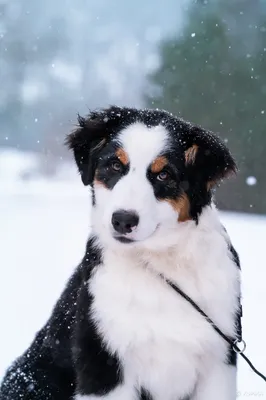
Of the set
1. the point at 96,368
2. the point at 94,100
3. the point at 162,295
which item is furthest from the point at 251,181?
the point at 96,368

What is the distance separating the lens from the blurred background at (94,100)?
27.3 feet

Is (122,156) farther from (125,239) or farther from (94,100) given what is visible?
(94,100)

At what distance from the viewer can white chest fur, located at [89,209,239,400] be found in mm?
3029

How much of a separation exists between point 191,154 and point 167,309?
0.71 m

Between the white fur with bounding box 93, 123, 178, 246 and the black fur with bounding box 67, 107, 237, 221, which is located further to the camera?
the black fur with bounding box 67, 107, 237, 221

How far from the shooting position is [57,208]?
16.4m

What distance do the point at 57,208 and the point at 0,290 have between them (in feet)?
29.4

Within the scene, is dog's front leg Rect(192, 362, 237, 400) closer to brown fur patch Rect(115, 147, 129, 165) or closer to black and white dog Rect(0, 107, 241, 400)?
black and white dog Rect(0, 107, 241, 400)

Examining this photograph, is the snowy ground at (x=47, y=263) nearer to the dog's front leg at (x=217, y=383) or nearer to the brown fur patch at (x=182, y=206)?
the dog's front leg at (x=217, y=383)

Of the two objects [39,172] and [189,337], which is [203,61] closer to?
[39,172]

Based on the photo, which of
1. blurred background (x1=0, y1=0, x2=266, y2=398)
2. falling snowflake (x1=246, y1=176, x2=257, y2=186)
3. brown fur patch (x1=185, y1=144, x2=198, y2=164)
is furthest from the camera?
falling snowflake (x1=246, y1=176, x2=257, y2=186)

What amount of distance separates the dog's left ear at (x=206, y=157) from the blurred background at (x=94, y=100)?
1.68 meters

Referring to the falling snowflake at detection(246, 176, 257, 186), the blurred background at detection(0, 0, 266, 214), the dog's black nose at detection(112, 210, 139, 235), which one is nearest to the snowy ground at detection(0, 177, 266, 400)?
the dog's black nose at detection(112, 210, 139, 235)

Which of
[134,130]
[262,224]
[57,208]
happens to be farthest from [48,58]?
[134,130]
